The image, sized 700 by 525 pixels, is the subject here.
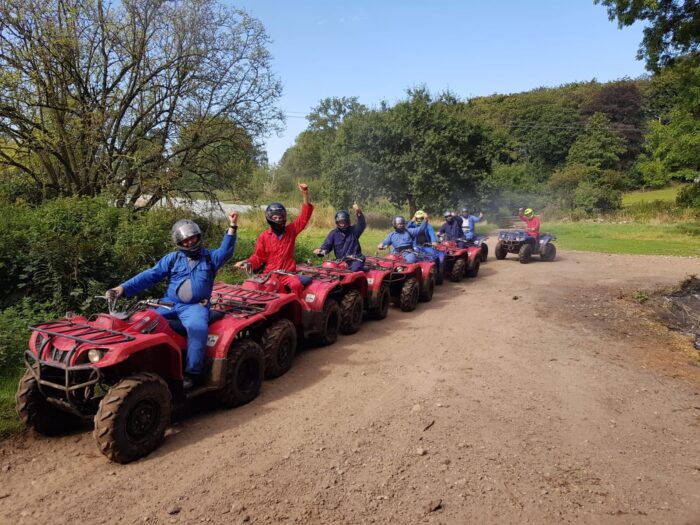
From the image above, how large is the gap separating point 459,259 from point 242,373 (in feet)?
29.5

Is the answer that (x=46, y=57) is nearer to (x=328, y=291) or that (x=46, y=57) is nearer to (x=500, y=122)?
(x=328, y=291)

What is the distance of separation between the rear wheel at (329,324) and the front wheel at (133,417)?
9.66 ft

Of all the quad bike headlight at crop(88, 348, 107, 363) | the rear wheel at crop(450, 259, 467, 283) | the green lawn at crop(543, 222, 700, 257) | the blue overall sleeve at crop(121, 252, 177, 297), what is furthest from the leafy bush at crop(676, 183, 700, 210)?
the quad bike headlight at crop(88, 348, 107, 363)

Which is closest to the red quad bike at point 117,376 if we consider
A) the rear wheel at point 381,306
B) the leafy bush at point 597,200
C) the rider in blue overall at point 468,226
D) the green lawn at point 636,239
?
the rear wheel at point 381,306

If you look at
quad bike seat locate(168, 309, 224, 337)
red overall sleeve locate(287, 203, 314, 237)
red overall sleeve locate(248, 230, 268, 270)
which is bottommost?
quad bike seat locate(168, 309, 224, 337)

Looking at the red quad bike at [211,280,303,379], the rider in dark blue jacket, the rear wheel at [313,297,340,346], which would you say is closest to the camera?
the red quad bike at [211,280,303,379]

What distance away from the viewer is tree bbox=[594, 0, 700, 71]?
15016 millimetres

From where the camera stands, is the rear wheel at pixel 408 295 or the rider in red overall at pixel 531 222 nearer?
the rear wheel at pixel 408 295

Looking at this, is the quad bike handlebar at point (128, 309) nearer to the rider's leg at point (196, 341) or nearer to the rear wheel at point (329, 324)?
the rider's leg at point (196, 341)

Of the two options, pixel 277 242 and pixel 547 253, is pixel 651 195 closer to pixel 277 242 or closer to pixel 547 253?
pixel 547 253

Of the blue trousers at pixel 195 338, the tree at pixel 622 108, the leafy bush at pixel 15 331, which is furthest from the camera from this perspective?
the tree at pixel 622 108

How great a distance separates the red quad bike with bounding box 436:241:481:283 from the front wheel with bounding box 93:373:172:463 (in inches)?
372

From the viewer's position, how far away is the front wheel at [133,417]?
3.82 m

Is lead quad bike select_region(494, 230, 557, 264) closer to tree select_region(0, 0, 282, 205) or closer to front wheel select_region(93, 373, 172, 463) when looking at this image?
tree select_region(0, 0, 282, 205)
